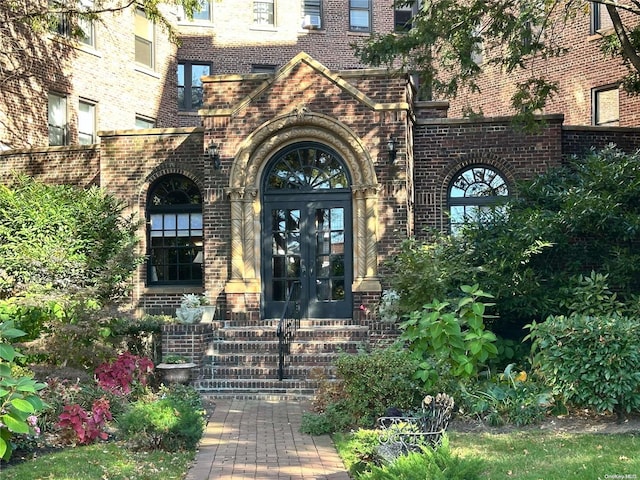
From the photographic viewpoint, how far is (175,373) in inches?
461

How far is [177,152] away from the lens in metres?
16.4

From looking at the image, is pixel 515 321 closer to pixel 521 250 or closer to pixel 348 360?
pixel 521 250

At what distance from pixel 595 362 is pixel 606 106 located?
1396cm

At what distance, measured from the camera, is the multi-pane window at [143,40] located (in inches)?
875

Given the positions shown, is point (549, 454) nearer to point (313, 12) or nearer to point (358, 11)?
point (313, 12)

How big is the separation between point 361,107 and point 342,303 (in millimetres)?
3905

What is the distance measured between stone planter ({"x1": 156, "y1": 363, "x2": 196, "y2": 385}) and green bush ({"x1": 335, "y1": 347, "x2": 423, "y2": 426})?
3514 millimetres

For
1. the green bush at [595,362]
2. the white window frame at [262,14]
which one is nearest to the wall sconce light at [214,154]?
the green bush at [595,362]

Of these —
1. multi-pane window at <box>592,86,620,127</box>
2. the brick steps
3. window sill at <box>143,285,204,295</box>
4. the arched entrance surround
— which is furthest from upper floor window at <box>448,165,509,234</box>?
multi-pane window at <box>592,86,620,127</box>

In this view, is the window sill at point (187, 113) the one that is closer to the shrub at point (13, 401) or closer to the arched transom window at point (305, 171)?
the arched transom window at point (305, 171)

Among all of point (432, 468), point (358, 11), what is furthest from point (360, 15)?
point (432, 468)

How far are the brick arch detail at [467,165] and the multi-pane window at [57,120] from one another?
407 inches

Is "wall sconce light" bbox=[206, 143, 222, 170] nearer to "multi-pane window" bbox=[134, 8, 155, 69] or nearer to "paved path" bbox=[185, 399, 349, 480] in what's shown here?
"paved path" bbox=[185, 399, 349, 480]

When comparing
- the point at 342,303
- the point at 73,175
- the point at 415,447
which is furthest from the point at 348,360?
the point at 73,175
